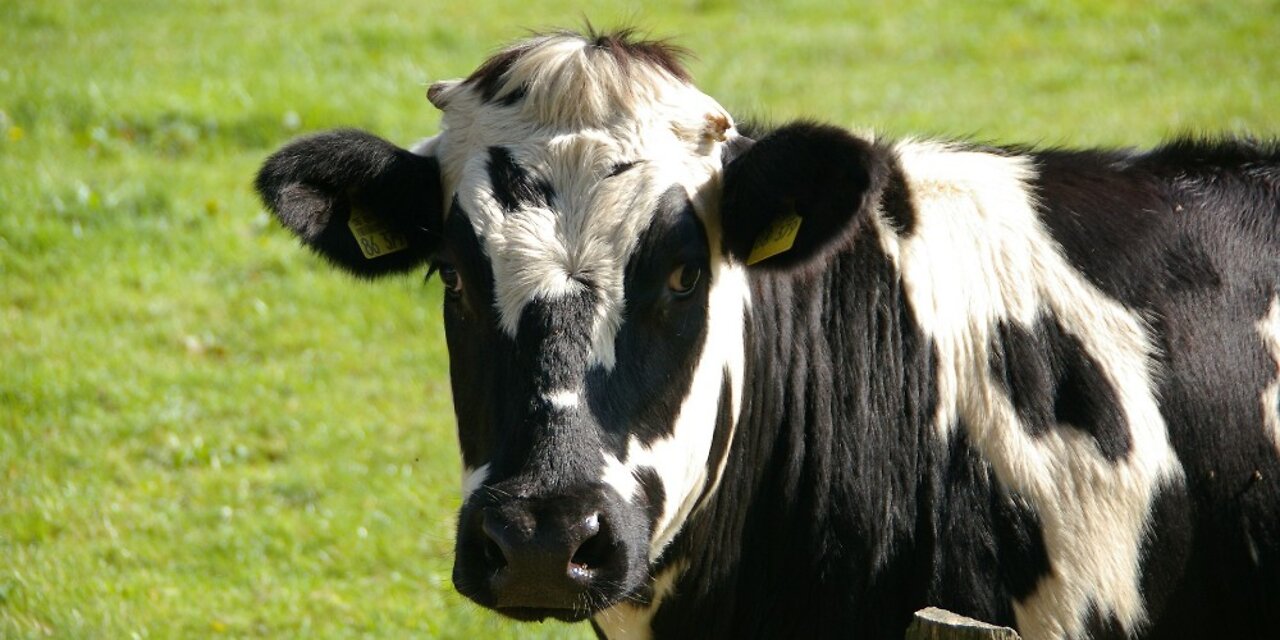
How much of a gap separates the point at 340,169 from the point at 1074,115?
9079 millimetres

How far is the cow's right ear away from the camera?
13.5 ft

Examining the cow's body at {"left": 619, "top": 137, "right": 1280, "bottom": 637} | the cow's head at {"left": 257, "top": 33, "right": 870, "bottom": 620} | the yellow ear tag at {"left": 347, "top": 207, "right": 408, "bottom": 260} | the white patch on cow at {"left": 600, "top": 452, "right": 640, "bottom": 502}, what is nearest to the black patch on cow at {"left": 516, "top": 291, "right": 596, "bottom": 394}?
the cow's head at {"left": 257, "top": 33, "right": 870, "bottom": 620}

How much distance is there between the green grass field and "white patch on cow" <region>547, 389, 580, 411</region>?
1.42 meters

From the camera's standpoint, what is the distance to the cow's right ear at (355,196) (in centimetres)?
411

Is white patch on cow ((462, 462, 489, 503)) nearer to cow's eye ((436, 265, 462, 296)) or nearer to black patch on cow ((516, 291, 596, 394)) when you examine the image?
black patch on cow ((516, 291, 596, 394))

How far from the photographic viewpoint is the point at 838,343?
→ 14.0ft

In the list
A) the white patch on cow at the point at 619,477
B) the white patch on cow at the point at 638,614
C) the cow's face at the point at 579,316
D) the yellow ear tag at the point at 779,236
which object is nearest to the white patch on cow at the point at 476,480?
the cow's face at the point at 579,316

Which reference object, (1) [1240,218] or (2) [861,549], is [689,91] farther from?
(1) [1240,218]

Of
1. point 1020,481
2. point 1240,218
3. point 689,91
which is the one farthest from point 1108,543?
point 689,91

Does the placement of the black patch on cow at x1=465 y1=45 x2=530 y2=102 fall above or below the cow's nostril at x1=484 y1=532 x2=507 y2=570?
above

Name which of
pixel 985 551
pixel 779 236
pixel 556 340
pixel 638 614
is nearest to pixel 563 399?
pixel 556 340

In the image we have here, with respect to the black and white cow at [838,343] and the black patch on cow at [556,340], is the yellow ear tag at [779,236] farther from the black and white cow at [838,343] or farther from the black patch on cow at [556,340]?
the black patch on cow at [556,340]

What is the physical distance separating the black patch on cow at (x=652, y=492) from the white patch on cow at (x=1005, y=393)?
0.88m

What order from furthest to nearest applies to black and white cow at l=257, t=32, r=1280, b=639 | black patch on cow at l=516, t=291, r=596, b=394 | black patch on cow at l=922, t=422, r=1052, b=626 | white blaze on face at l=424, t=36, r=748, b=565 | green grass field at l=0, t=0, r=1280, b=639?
green grass field at l=0, t=0, r=1280, b=639 → black patch on cow at l=922, t=422, r=1052, b=626 → black and white cow at l=257, t=32, r=1280, b=639 → white blaze on face at l=424, t=36, r=748, b=565 → black patch on cow at l=516, t=291, r=596, b=394
